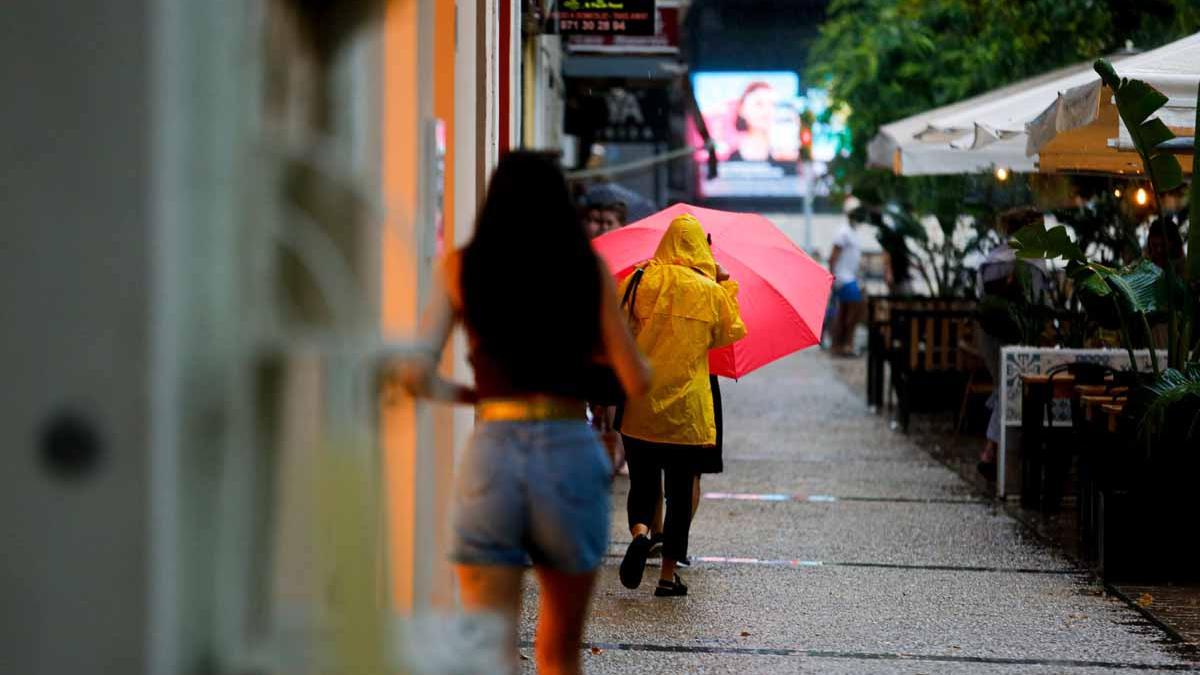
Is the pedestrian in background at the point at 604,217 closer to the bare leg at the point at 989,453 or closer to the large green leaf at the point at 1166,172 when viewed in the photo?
the bare leg at the point at 989,453

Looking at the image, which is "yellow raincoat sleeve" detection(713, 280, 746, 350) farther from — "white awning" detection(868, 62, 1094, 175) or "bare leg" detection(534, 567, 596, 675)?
"white awning" detection(868, 62, 1094, 175)

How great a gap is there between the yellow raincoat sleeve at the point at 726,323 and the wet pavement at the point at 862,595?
1223mm

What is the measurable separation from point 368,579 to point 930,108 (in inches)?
766

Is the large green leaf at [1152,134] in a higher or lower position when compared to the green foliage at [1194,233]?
higher

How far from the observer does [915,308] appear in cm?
1549

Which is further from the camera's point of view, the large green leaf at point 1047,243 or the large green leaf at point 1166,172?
the large green leaf at point 1047,243

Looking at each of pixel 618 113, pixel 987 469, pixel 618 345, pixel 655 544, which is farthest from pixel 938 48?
pixel 618 345

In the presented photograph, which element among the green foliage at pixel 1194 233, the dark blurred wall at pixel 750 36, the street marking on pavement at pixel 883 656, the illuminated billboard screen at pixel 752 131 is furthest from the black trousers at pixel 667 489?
the dark blurred wall at pixel 750 36

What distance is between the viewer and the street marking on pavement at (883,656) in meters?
6.27

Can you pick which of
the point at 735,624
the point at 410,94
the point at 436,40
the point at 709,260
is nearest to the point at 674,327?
the point at 709,260

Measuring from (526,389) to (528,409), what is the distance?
0.05m

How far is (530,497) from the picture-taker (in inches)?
157

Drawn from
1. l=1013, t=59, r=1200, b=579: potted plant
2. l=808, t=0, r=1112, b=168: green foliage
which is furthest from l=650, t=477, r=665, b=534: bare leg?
l=808, t=0, r=1112, b=168: green foliage

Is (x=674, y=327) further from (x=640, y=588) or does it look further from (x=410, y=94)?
(x=410, y=94)
